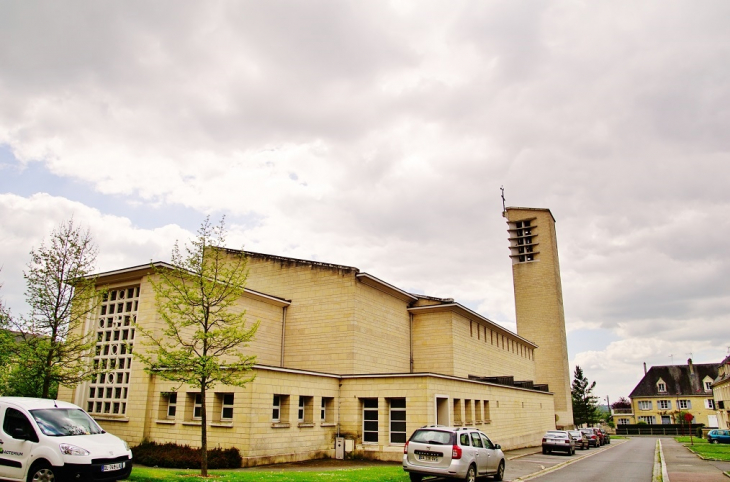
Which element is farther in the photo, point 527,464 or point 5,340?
point 527,464

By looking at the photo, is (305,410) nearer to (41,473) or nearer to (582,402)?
(41,473)

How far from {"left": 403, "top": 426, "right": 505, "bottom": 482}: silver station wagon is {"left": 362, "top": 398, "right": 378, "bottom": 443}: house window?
815 centimetres

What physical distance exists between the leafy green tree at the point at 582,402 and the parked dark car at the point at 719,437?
32.4m

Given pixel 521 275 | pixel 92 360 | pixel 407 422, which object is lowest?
pixel 407 422

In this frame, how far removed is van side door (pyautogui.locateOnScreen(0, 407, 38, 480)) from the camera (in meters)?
11.3

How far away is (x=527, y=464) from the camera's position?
24.3 meters

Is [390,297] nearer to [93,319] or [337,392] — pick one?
[337,392]

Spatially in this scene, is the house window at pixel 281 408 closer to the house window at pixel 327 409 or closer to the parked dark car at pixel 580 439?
the house window at pixel 327 409

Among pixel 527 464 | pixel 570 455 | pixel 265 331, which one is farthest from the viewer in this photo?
pixel 570 455

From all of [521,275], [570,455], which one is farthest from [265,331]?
[521,275]

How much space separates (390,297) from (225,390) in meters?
14.0

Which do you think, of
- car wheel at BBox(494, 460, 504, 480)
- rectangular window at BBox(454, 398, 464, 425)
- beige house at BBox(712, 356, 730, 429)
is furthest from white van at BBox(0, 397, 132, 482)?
beige house at BBox(712, 356, 730, 429)

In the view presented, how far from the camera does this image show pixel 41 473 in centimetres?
1110

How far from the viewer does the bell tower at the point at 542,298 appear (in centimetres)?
5659
